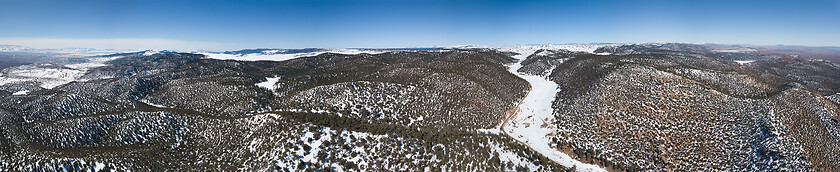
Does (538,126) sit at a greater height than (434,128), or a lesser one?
lesser

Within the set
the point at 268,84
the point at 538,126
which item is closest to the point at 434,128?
the point at 538,126

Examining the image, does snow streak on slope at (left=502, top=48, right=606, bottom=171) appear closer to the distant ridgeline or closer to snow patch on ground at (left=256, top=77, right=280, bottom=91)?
the distant ridgeline

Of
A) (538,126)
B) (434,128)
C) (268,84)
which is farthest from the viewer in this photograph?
(268,84)

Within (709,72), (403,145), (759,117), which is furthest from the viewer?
(709,72)

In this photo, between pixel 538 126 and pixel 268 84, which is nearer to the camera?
pixel 538 126

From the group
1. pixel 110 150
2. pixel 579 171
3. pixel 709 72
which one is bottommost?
pixel 579 171

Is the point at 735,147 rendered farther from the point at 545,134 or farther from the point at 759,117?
the point at 545,134

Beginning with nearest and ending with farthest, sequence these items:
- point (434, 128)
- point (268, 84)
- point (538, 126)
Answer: point (434, 128)
point (538, 126)
point (268, 84)

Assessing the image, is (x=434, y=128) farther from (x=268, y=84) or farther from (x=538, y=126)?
(x=268, y=84)

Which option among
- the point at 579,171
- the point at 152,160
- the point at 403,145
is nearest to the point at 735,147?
the point at 579,171
